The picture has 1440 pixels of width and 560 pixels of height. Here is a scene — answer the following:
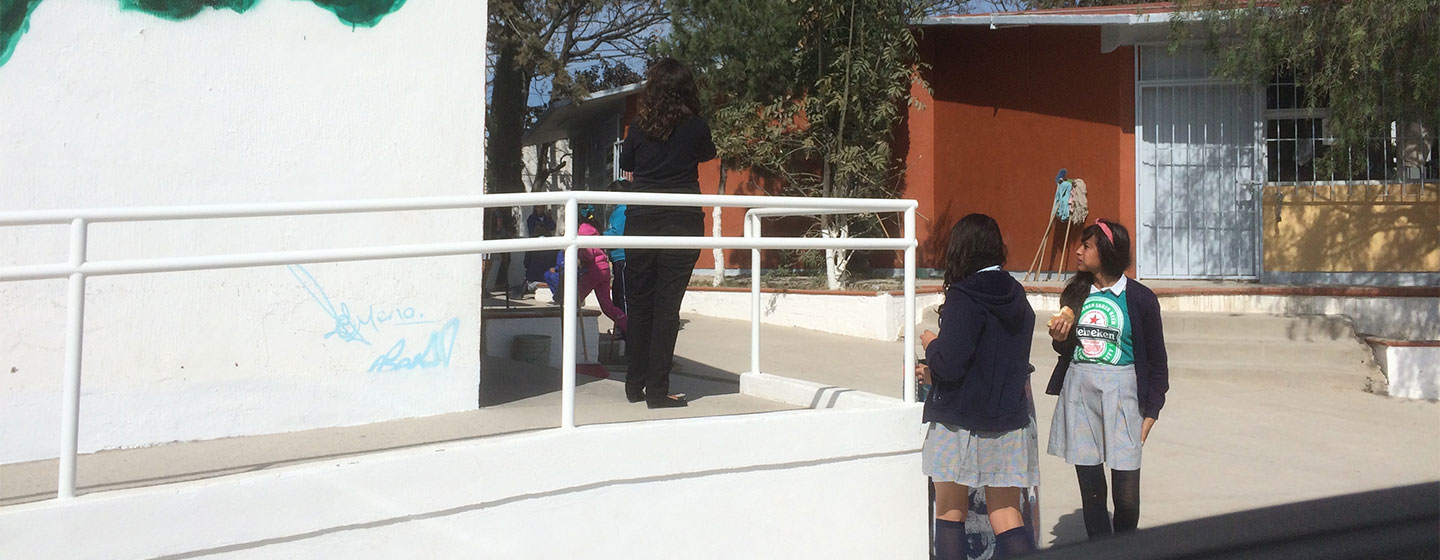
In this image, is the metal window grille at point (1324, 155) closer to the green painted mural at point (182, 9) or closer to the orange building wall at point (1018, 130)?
the orange building wall at point (1018, 130)

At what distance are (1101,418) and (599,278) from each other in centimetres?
382

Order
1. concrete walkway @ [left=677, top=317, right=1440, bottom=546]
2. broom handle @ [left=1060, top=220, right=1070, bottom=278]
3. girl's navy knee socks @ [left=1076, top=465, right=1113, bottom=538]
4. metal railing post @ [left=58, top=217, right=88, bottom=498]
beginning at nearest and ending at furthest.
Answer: metal railing post @ [left=58, top=217, right=88, bottom=498] → girl's navy knee socks @ [left=1076, top=465, right=1113, bottom=538] → concrete walkway @ [left=677, top=317, right=1440, bottom=546] → broom handle @ [left=1060, top=220, right=1070, bottom=278]

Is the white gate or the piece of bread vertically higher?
the white gate

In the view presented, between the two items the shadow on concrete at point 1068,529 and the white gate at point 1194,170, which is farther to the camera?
the white gate at point 1194,170

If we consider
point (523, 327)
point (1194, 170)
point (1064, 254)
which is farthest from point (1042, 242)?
point (523, 327)

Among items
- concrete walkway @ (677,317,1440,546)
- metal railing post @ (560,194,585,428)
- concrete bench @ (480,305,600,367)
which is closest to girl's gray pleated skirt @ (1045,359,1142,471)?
concrete walkway @ (677,317,1440,546)

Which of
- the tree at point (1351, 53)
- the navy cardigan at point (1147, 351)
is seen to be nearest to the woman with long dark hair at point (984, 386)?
the navy cardigan at point (1147, 351)

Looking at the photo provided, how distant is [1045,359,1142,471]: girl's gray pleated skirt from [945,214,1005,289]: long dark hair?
64 centimetres

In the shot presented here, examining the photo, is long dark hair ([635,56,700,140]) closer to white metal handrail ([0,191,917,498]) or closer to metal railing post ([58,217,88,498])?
white metal handrail ([0,191,917,498])

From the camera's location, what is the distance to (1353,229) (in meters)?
10.8

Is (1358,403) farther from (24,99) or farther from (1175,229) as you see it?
(24,99)

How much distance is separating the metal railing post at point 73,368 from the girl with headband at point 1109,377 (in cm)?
298

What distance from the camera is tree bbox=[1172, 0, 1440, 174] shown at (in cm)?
764

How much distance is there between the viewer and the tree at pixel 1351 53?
25.1 feet
